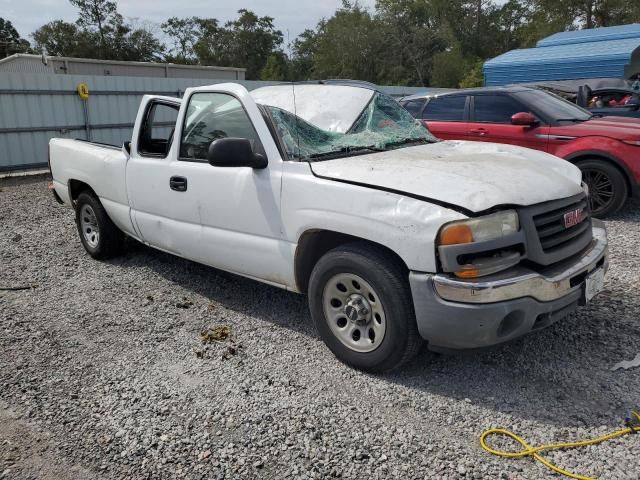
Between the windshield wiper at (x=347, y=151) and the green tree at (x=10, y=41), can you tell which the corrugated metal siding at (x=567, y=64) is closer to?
the windshield wiper at (x=347, y=151)

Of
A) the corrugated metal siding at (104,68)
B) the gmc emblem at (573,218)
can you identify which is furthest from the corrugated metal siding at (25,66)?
the gmc emblem at (573,218)

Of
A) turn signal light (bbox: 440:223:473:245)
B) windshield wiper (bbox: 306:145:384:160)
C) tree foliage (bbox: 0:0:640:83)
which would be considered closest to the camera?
turn signal light (bbox: 440:223:473:245)

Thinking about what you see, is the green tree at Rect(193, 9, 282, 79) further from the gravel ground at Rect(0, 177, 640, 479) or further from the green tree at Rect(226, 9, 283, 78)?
the gravel ground at Rect(0, 177, 640, 479)

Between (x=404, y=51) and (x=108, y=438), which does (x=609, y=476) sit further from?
(x=404, y=51)

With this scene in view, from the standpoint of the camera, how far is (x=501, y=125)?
7.44 meters

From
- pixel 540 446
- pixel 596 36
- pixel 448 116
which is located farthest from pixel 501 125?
pixel 596 36

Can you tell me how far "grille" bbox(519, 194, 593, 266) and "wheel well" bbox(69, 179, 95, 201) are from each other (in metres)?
4.64

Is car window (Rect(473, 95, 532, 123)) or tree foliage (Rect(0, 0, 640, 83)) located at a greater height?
tree foliage (Rect(0, 0, 640, 83))

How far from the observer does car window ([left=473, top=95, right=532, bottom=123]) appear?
24.3ft

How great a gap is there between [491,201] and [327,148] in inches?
49.4

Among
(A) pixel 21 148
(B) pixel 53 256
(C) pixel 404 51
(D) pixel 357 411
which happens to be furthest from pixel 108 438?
(C) pixel 404 51

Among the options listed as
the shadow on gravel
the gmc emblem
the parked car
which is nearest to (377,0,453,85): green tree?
the parked car

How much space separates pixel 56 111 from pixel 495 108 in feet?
33.5

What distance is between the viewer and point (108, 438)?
2750mm
